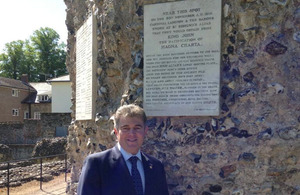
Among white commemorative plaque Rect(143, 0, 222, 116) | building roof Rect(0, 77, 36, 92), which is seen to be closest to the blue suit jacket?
white commemorative plaque Rect(143, 0, 222, 116)

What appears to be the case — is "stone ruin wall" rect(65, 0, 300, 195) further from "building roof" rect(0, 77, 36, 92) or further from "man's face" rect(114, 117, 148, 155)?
"building roof" rect(0, 77, 36, 92)

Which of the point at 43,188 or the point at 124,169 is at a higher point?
the point at 124,169

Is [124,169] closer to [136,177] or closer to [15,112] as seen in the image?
[136,177]

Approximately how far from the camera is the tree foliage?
49.2 meters

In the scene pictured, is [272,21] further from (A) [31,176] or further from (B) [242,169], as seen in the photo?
(A) [31,176]

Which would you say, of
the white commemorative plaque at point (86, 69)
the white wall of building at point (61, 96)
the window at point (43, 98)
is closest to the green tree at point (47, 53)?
the window at point (43, 98)

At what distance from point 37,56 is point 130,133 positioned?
49586 mm

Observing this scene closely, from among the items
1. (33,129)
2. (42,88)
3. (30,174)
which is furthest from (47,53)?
(30,174)

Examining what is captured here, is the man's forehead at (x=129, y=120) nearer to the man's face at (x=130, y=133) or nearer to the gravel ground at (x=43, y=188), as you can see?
the man's face at (x=130, y=133)

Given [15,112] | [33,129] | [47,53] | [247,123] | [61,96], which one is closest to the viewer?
[247,123]

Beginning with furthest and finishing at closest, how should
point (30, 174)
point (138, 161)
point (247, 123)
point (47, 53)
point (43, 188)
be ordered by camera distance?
1. point (47, 53)
2. point (30, 174)
3. point (43, 188)
4. point (247, 123)
5. point (138, 161)

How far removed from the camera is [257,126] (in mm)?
3689

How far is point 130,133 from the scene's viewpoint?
9.84ft

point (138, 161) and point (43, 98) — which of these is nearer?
point (138, 161)
